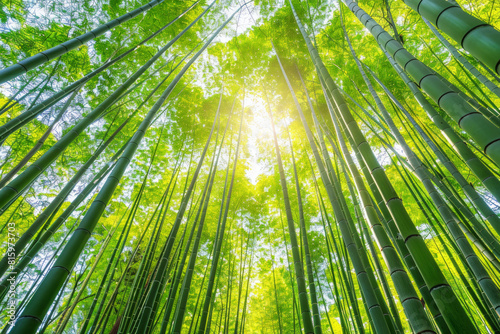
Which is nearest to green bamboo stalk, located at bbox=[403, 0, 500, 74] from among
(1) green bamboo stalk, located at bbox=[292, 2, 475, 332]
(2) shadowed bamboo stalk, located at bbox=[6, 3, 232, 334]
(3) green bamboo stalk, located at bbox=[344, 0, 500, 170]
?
(3) green bamboo stalk, located at bbox=[344, 0, 500, 170]

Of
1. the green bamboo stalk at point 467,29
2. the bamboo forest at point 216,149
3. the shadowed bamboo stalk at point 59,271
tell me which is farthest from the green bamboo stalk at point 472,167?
the shadowed bamboo stalk at point 59,271

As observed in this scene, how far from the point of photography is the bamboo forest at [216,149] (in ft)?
6.15

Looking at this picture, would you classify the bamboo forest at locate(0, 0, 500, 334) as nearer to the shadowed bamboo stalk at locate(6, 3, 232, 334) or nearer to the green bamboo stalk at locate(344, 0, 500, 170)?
the green bamboo stalk at locate(344, 0, 500, 170)

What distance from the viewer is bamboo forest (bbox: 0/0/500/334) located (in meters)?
1.87

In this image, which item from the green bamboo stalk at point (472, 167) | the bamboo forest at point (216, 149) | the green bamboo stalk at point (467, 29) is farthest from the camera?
the bamboo forest at point (216, 149)

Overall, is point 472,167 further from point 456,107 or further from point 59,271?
point 59,271

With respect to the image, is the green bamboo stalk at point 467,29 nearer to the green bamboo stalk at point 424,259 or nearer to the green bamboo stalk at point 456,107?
the green bamboo stalk at point 456,107

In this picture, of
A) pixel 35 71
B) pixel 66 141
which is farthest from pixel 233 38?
pixel 66 141

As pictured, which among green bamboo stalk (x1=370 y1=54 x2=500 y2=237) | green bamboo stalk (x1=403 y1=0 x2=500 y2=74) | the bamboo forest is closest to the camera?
green bamboo stalk (x1=403 y1=0 x2=500 y2=74)

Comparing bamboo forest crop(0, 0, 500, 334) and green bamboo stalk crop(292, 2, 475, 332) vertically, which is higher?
bamboo forest crop(0, 0, 500, 334)

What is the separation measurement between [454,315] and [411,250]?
0.18 meters

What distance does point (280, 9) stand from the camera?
14.0 ft

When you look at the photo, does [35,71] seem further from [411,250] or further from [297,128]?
[411,250]

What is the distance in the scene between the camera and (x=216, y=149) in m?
4.29
